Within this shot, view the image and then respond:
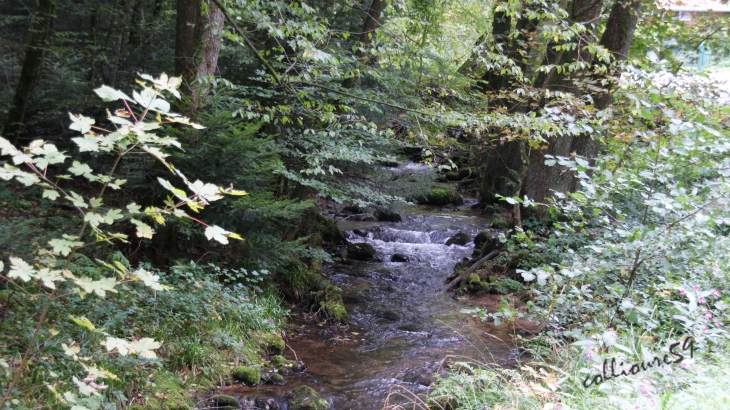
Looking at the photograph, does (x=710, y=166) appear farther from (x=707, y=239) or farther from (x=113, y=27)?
(x=113, y=27)

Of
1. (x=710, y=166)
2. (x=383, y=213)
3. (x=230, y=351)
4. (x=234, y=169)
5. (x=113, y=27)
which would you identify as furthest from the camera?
(x=383, y=213)

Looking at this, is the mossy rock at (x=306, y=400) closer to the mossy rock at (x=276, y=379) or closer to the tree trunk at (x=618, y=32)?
the mossy rock at (x=276, y=379)

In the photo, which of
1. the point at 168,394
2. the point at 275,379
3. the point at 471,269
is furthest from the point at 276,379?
the point at 471,269

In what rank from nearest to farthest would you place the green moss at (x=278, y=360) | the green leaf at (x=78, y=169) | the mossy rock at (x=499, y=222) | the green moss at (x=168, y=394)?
the green leaf at (x=78, y=169) → the green moss at (x=168, y=394) → the green moss at (x=278, y=360) → the mossy rock at (x=499, y=222)

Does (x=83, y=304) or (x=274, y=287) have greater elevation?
(x=83, y=304)

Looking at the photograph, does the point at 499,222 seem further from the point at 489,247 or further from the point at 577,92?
the point at 577,92

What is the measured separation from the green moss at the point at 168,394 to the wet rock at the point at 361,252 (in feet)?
21.1

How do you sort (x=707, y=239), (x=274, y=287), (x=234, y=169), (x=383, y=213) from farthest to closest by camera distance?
(x=383, y=213) → (x=274, y=287) → (x=234, y=169) → (x=707, y=239)

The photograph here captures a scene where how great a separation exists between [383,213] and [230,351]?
28.3 ft

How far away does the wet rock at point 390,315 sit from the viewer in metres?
7.59

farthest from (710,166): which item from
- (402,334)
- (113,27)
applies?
(113,27)

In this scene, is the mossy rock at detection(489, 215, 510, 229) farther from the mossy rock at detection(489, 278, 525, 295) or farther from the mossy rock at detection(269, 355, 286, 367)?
the mossy rock at detection(269, 355, 286, 367)

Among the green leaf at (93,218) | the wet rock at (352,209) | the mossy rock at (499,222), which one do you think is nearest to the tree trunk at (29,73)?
the wet rock at (352,209)

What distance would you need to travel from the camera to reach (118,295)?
187 inches
